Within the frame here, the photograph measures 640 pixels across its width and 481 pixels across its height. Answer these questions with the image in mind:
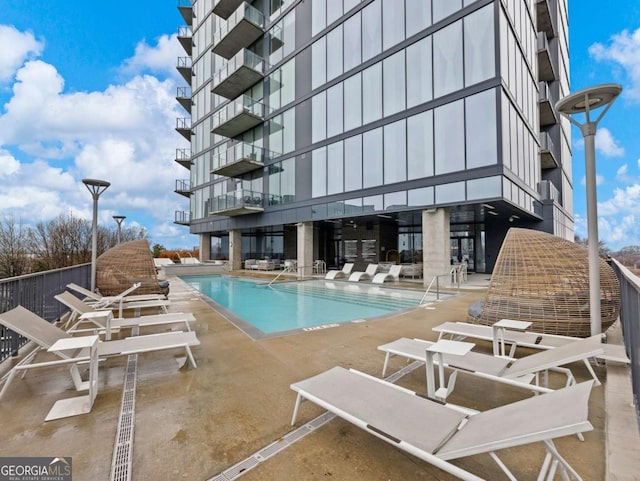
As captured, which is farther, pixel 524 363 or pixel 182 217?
pixel 182 217

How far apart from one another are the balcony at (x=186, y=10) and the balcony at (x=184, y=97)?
648cm

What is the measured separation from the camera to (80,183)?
8141mm

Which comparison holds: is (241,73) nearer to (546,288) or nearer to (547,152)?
(547,152)

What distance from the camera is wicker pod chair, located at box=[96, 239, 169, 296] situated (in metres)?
8.75

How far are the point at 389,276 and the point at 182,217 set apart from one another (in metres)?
23.4

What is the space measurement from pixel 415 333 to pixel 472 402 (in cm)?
245

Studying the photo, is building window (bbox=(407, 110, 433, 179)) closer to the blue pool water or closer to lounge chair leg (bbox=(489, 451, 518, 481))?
the blue pool water

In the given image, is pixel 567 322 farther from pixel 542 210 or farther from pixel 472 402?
pixel 542 210

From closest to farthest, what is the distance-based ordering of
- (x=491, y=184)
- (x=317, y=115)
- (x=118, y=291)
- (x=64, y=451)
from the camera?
1. (x=64, y=451)
2. (x=118, y=291)
3. (x=491, y=184)
4. (x=317, y=115)

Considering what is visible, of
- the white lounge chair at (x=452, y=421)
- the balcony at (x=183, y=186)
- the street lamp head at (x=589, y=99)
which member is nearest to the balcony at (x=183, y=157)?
the balcony at (x=183, y=186)

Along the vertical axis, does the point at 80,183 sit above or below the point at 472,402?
above

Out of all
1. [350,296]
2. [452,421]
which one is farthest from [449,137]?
[452,421]

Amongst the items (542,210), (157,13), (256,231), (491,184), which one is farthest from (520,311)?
(157,13)

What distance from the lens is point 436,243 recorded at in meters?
12.5
